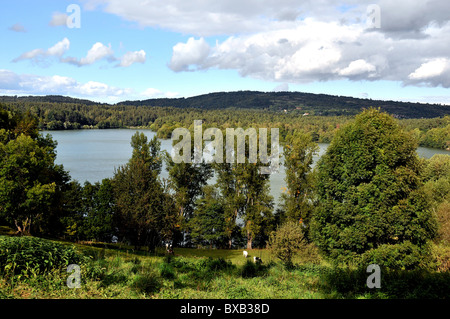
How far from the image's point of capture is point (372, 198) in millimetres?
16344

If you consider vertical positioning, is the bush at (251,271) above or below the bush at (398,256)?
above

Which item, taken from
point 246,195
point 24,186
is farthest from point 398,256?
point 24,186

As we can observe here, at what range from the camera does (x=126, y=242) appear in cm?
3114

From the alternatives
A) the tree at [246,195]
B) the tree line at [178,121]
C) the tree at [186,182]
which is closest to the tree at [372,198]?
the tree at [246,195]

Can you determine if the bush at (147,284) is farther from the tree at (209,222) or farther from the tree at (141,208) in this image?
the tree at (209,222)

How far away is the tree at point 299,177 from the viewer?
30531 millimetres

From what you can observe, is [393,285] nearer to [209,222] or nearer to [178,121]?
[209,222]

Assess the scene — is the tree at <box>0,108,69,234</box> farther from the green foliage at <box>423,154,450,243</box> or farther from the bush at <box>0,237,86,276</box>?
the green foliage at <box>423,154,450,243</box>

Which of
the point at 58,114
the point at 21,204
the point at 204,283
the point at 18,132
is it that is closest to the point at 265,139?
the point at 21,204

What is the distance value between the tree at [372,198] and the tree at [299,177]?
12.5 metres

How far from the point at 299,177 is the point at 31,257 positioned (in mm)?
26363

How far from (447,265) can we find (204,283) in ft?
40.9

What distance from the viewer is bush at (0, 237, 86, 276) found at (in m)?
6.75
